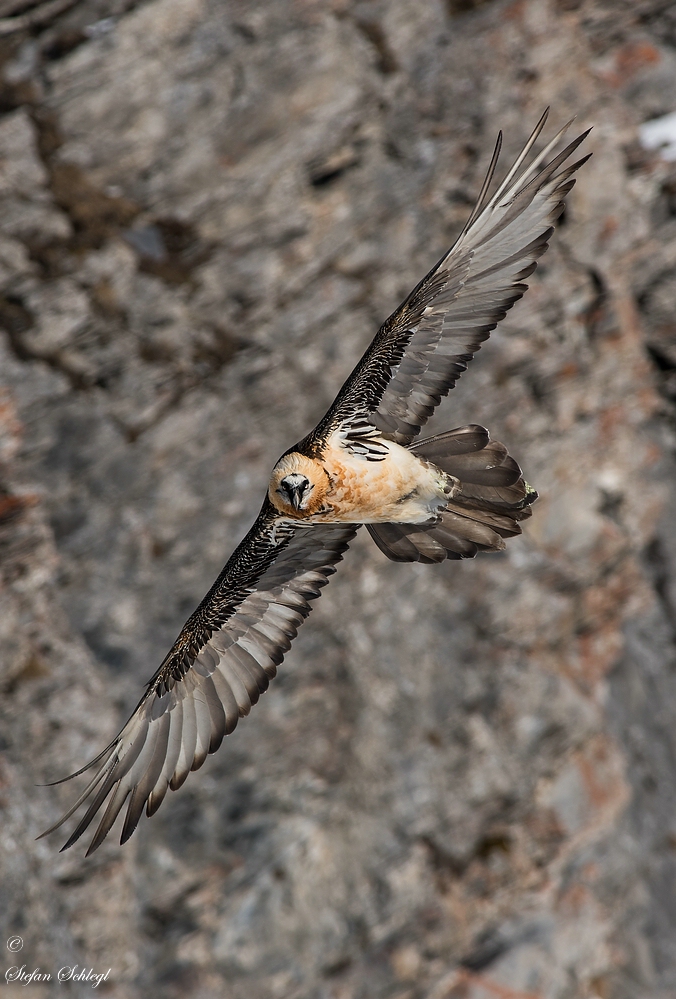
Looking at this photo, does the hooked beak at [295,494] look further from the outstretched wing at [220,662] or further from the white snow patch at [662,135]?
the white snow patch at [662,135]

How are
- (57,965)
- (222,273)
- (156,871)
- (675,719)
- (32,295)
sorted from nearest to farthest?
(57,965) → (156,871) → (32,295) → (222,273) → (675,719)

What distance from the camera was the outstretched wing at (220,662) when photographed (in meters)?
7.13

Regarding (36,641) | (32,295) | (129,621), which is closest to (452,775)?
(129,621)

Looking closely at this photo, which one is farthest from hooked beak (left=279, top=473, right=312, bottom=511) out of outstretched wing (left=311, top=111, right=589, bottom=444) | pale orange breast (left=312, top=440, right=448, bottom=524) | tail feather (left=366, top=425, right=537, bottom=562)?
tail feather (left=366, top=425, right=537, bottom=562)

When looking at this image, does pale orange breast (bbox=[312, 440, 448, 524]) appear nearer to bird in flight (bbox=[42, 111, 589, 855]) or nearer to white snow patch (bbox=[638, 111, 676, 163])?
bird in flight (bbox=[42, 111, 589, 855])

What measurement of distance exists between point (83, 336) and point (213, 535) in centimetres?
278

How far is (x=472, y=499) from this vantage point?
7180mm

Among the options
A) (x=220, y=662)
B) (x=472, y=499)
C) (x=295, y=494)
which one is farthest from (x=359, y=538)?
(x=295, y=494)

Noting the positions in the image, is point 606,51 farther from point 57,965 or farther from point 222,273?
point 57,965

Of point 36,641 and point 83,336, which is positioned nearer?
point 36,641

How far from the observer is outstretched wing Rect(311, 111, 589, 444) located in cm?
676

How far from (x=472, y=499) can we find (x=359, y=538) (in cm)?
479

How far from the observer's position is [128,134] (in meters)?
12.5

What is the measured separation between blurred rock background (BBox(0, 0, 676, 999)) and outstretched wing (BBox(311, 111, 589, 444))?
183 inches
